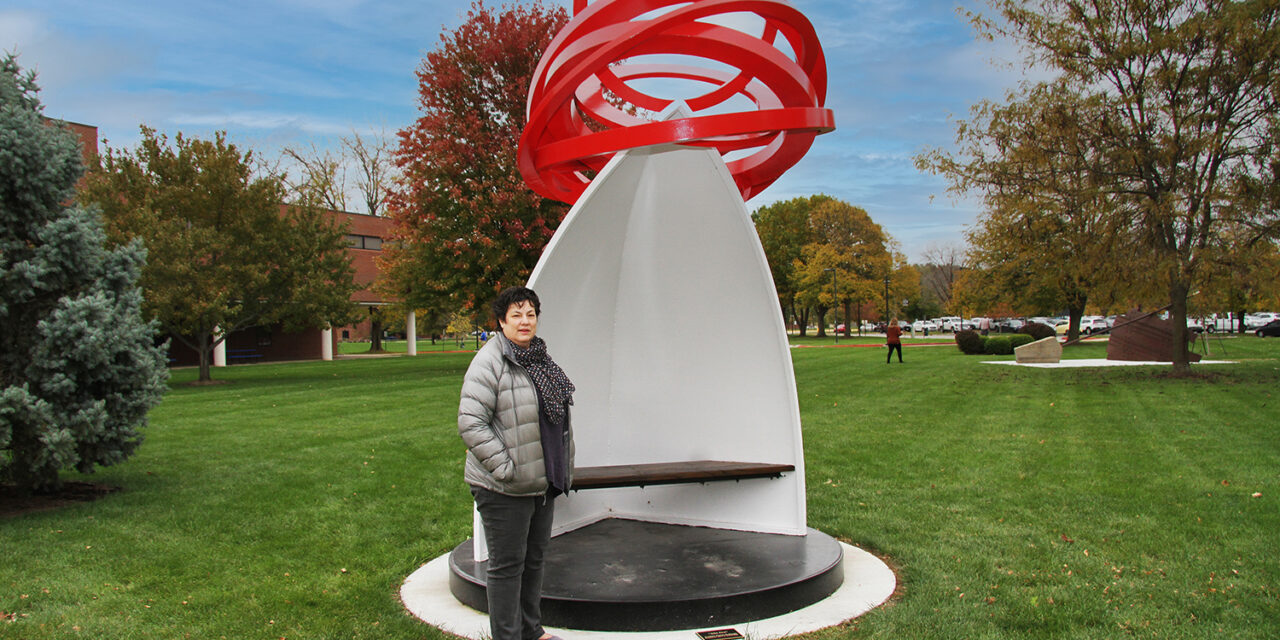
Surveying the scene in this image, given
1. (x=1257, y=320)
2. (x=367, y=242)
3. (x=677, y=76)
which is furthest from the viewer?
(x=1257, y=320)

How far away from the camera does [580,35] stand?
542cm

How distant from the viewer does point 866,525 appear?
6758 millimetres

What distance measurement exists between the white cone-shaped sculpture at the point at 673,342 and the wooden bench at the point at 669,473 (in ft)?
0.72

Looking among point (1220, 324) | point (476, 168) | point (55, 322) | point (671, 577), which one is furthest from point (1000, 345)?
point (1220, 324)

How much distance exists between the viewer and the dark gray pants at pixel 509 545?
3830mm

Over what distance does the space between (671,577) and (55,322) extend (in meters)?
5.77

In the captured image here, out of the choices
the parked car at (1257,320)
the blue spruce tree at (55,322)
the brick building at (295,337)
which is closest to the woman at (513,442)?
the blue spruce tree at (55,322)

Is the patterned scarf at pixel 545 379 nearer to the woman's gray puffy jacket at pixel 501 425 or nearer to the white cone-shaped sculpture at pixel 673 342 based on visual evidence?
the woman's gray puffy jacket at pixel 501 425

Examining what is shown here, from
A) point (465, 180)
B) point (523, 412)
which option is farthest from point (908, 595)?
point (465, 180)

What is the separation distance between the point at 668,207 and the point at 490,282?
1669 centimetres

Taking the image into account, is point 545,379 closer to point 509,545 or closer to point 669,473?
point 509,545

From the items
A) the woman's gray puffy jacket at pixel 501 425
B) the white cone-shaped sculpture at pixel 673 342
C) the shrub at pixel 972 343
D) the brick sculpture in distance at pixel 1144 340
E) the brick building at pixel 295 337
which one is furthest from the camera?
the brick building at pixel 295 337

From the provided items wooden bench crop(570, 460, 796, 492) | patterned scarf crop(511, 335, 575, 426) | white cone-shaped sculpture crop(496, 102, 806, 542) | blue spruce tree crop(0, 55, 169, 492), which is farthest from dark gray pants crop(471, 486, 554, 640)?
blue spruce tree crop(0, 55, 169, 492)

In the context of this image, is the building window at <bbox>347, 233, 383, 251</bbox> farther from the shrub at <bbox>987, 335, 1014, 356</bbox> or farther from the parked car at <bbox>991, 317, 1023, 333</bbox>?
the parked car at <bbox>991, 317, 1023, 333</bbox>
